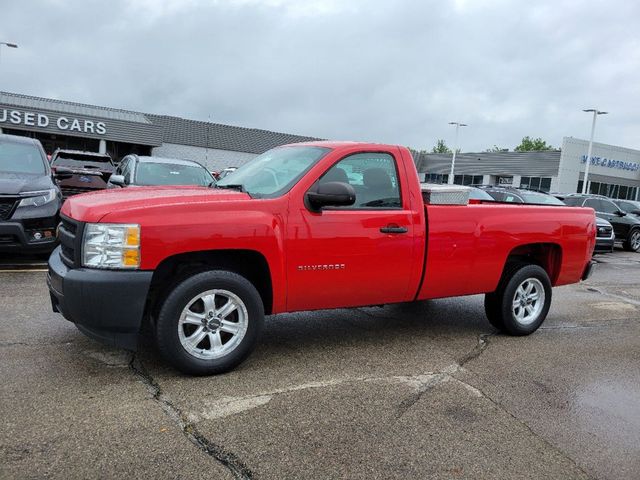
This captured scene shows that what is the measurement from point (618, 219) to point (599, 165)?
99.0 ft

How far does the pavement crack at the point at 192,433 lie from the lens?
285 centimetres

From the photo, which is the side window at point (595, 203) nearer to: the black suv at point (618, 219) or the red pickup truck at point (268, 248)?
the black suv at point (618, 219)

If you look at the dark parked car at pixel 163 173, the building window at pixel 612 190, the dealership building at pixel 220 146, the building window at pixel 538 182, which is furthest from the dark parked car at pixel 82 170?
A: the building window at pixel 612 190

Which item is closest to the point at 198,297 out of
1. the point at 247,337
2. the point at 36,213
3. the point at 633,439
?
the point at 247,337

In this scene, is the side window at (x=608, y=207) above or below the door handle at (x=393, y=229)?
below

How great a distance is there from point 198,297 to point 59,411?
1128 mm

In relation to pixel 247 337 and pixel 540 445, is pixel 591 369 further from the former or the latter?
pixel 247 337

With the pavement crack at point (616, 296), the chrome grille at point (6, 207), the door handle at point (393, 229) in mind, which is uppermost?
the door handle at point (393, 229)

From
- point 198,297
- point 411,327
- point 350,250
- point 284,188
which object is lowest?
point 411,327

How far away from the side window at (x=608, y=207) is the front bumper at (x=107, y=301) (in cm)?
1656

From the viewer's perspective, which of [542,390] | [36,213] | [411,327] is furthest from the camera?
[36,213]

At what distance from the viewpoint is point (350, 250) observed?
4.36 meters

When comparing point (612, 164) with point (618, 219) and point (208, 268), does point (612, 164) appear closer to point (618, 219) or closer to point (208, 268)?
point (618, 219)

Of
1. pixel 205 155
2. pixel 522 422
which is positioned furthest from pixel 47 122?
pixel 522 422
